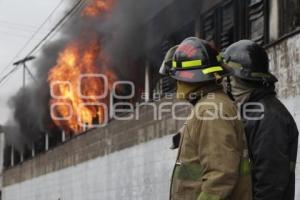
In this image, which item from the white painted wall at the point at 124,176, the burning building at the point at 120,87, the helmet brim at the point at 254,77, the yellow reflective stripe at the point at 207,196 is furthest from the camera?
the white painted wall at the point at 124,176

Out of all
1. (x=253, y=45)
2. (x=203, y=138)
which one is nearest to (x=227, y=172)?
(x=203, y=138)

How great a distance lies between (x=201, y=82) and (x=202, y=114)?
0.19 m

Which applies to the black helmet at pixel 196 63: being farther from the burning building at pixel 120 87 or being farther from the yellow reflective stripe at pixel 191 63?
the burning building at pixel 120 87

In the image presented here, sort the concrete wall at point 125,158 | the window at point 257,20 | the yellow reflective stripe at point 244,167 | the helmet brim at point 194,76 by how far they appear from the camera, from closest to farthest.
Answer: the yellow reflective stripe at point 244,167 → the helmet brim at point 194,76 → the concrete wall at point 125,158 → the window at point 257,20

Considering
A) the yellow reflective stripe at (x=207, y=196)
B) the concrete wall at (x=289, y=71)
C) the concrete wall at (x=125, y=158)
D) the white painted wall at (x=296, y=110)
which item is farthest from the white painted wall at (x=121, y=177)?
the yellow reflective stripe at (x=207, y=196)

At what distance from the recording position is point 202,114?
302cm

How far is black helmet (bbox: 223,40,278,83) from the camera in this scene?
377 cm

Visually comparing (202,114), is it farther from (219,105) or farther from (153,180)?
(153,180)

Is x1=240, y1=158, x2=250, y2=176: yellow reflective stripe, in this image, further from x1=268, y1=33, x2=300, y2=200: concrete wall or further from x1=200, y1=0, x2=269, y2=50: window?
x1=200, y1=0, x2=269, y2=50: window

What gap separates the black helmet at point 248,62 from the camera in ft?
12.4

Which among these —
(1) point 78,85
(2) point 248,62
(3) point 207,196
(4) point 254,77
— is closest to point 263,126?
(4) point 254,77

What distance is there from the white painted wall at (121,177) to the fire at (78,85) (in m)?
1.31

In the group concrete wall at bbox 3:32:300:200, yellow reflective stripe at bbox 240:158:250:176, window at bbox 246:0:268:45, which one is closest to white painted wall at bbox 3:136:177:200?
concrete wall at bbox 3:32:300:200

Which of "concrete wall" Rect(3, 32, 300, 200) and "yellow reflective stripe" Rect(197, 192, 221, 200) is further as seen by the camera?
"concrete wall" Rect(3, 32, 300, 200)
